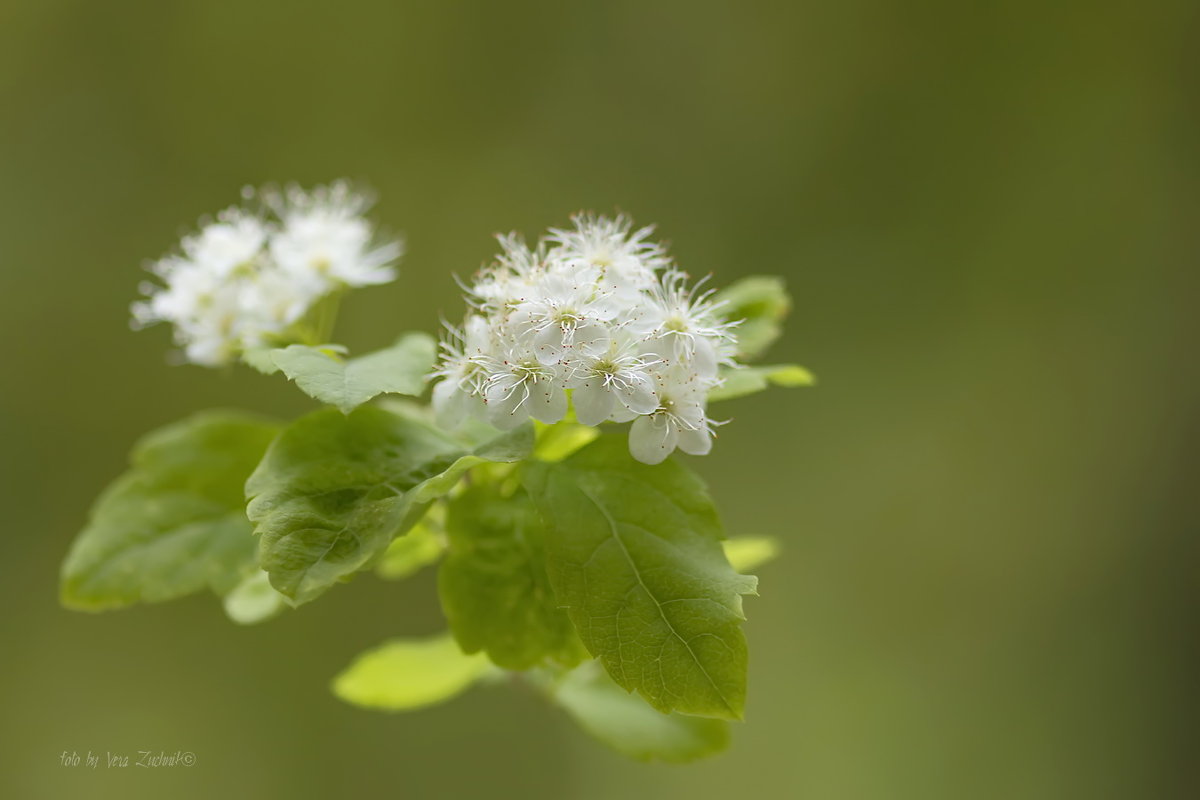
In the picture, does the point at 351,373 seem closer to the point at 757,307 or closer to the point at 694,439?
the point at 694,439

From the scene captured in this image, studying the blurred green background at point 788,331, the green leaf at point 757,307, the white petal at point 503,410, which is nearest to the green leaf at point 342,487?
the white petal at point 503,410

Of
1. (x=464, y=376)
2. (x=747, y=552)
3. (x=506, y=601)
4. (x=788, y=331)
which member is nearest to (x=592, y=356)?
(x=464, y=376)

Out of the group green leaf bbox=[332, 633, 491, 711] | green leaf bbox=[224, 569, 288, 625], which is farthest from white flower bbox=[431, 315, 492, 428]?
green leaf bbox=[332, 633, 491, 711]

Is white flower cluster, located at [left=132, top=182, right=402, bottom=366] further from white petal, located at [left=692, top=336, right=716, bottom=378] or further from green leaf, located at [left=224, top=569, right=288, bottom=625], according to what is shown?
white petal, located at [left=692, top=336, right=716, bottom=378]

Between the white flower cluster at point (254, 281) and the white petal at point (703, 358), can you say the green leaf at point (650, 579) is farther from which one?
the white flower cluster at point (254, 281)

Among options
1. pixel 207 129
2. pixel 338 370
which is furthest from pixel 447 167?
pixel 338 370

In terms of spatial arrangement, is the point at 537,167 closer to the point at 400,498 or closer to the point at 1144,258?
the point at 1144,258
